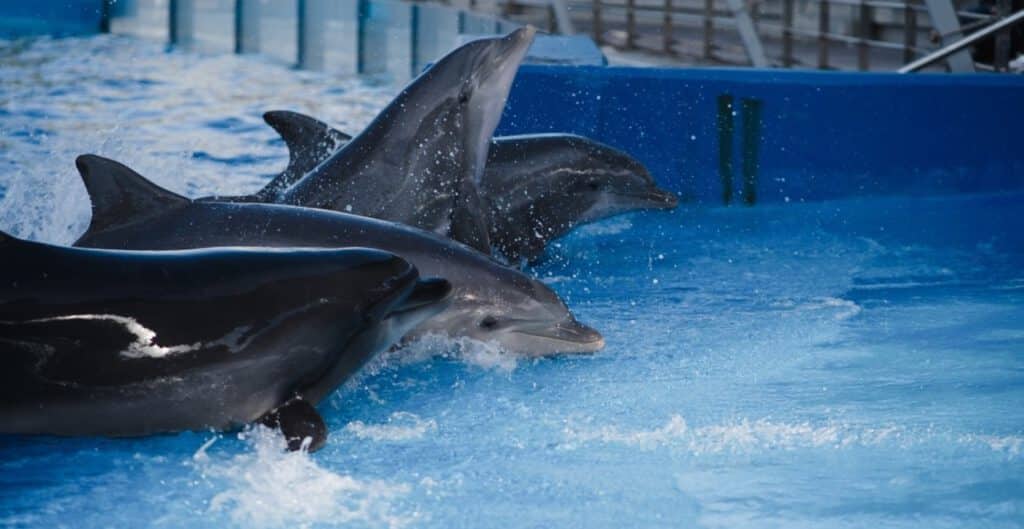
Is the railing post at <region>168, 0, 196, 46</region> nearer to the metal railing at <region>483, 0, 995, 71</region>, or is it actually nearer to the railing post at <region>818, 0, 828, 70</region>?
the metal railing at <region>483, 0, 995, 71</region>

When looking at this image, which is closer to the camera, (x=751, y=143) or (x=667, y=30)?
(x=751, y=143)

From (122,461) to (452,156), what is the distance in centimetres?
230

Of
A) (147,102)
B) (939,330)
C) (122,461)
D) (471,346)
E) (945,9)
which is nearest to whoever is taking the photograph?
(122,461)

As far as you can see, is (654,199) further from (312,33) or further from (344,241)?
(312,33)

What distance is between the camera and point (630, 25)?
14914mm

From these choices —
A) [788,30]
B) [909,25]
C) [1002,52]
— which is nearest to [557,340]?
[1002,52]

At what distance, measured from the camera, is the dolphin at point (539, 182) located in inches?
239

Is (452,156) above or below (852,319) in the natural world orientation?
above

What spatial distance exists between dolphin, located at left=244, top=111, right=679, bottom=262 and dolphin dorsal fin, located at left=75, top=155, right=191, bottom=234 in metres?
1.41

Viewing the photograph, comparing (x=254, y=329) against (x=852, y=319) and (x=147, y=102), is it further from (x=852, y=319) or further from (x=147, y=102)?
(x=147, y=102)

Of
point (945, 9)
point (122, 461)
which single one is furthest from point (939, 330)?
point (945, 9)

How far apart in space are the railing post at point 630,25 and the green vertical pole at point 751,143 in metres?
7.36

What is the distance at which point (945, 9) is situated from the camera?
9.33 m

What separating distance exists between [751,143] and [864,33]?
4155mm
